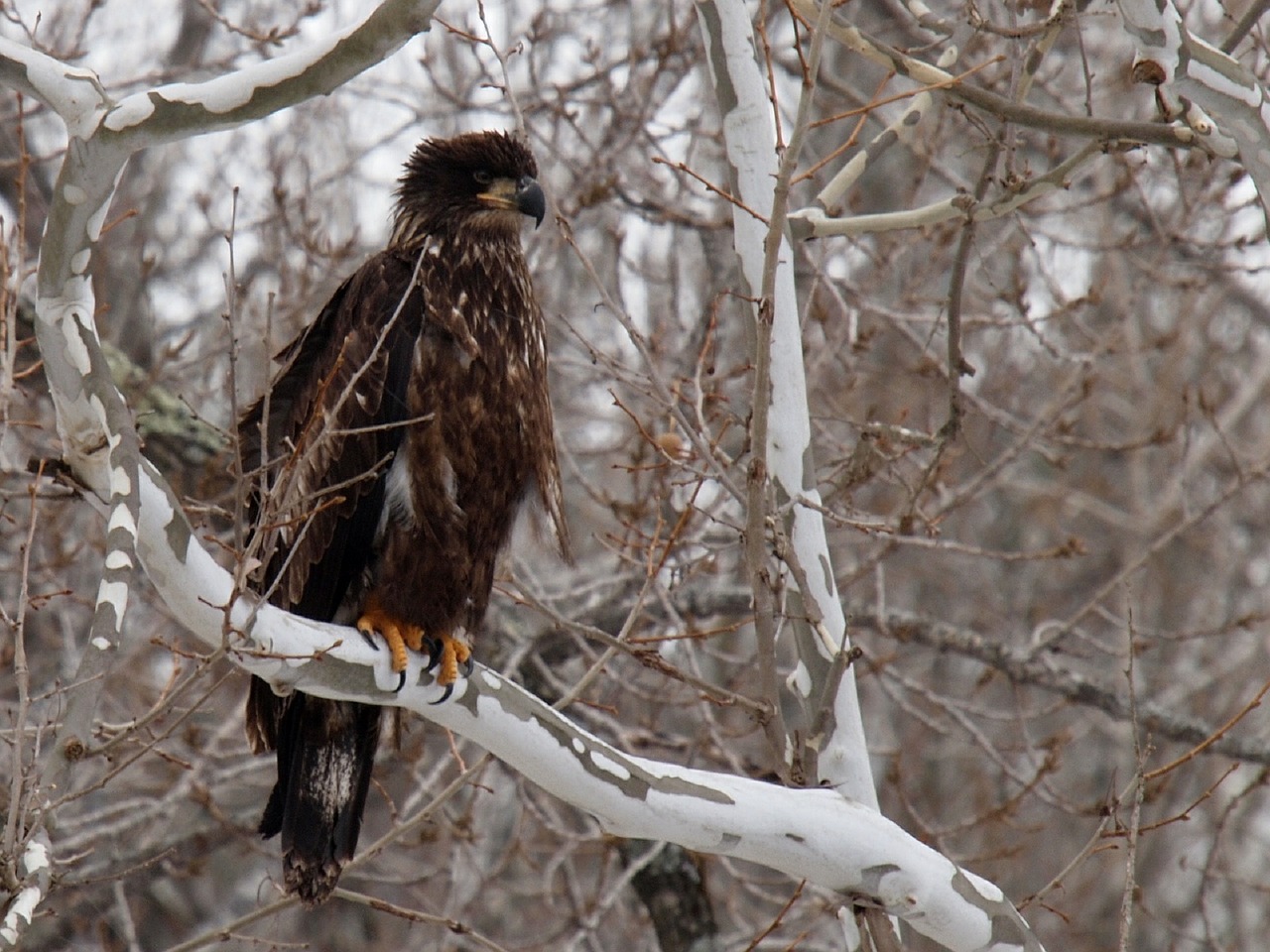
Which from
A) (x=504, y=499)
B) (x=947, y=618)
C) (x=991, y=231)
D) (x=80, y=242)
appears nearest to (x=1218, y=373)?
(x=947, y=618)

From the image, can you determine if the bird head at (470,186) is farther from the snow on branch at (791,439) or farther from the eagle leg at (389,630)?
the eagle leg at (389,630)

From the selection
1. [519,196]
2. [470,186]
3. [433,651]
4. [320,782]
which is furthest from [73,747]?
[470,186]

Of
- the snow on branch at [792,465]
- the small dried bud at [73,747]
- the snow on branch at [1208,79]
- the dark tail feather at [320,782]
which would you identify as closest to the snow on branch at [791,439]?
the snow on branch at [792,465]

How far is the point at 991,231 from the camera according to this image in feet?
24.4

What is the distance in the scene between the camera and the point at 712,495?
545 cm

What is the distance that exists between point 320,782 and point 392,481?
2.90ft

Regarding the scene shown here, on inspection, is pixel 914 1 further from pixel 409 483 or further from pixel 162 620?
pixel 162 620

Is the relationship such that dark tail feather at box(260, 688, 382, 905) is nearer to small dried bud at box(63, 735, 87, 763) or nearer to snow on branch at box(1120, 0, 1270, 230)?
small dried bud at box(63, 735, 87, 763)

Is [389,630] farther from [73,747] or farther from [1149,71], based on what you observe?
[1149,71]

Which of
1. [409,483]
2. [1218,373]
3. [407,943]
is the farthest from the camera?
[1218,373]

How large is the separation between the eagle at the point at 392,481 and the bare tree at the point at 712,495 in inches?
8.5

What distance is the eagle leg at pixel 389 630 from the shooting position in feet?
12.9

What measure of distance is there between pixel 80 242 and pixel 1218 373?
940 centimetres

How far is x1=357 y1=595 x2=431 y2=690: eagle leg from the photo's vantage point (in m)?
3.95
